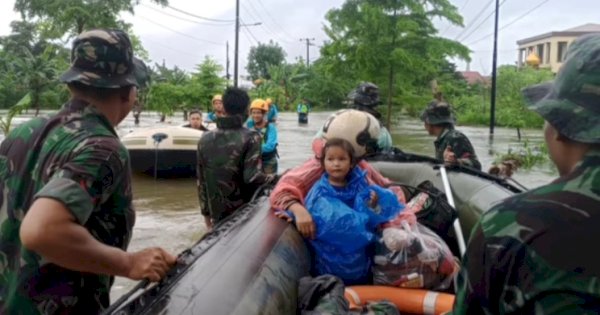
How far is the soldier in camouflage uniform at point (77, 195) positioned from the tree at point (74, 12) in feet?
95.9

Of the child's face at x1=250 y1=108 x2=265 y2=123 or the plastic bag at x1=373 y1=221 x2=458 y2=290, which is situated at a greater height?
the child's face at x1=250 y1=108 x2=265 y2=123

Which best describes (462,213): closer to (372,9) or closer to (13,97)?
(372,9)

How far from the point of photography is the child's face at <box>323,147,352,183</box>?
3262mm

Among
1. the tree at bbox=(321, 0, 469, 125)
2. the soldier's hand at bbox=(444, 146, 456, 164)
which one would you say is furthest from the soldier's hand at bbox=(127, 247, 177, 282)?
the tree at bbox=(321, 0, 469, 125)

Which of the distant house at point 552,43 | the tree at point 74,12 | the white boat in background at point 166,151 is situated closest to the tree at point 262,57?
the distant house at point 552,43

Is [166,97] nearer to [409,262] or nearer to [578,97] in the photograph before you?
[409,262]

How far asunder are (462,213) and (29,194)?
3622 mm

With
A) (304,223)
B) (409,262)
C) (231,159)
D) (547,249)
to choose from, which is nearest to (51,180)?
(547,249)

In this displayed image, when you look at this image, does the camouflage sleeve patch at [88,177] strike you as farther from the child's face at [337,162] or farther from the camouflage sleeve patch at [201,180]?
the camouflage sleeve patch at [201,180]

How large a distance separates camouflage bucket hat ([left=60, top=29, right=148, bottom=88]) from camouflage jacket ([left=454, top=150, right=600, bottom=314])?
137cm

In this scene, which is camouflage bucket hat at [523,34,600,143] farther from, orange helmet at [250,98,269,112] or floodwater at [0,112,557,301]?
orange helmet at [250,98,269,112]

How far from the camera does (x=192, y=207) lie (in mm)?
9789

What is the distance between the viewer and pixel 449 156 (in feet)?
18.6

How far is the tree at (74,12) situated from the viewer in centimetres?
2949
